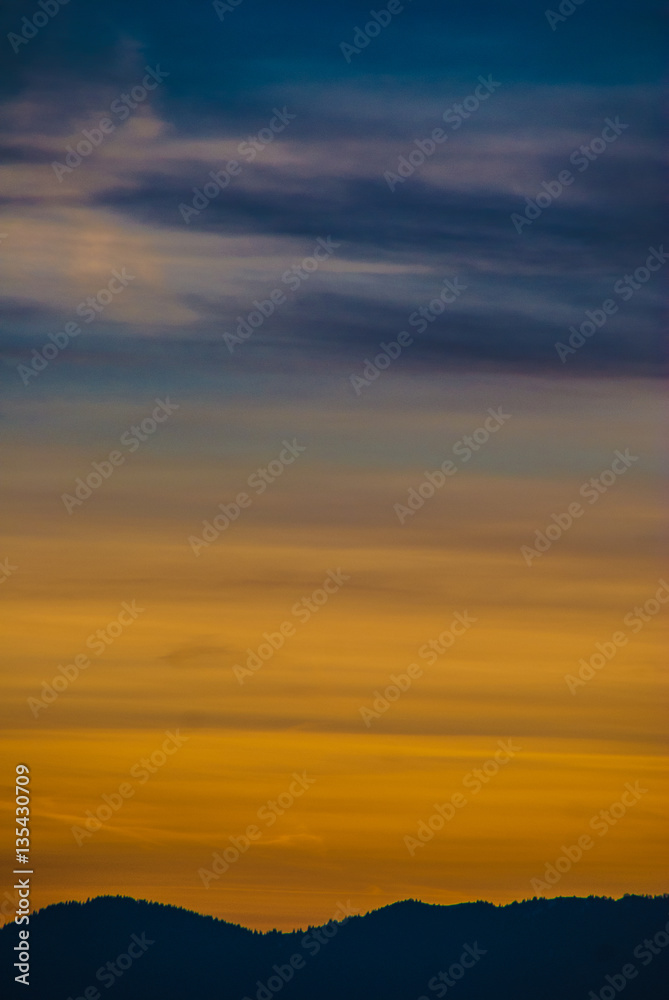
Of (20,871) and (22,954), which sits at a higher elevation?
(20,871)

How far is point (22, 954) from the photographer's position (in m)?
40.2

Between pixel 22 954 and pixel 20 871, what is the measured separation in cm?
705

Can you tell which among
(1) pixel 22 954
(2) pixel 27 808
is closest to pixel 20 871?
(2) pixel 27 808

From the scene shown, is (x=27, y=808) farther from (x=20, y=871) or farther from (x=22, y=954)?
(x=22, y=954)

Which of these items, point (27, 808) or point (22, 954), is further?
point (22, 954)

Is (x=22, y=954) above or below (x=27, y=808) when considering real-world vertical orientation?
below

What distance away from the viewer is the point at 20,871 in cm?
3456

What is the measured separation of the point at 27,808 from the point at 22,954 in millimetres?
6783

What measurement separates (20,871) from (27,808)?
1.96m

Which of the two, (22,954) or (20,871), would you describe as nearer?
(20,871)

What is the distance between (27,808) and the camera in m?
36.1
